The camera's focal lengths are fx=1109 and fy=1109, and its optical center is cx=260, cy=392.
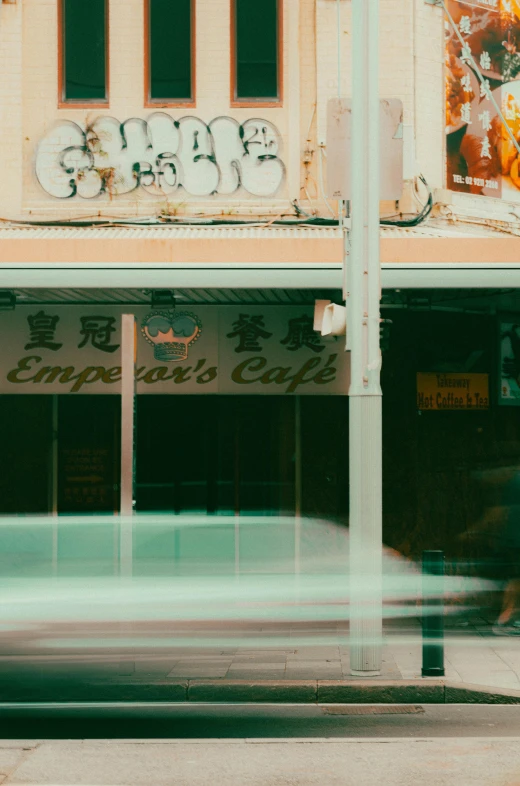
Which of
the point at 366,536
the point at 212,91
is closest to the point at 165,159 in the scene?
the point at 212,91

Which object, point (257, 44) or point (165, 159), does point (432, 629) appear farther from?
point (257, 44)

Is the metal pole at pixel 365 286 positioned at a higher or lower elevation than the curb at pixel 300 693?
higher

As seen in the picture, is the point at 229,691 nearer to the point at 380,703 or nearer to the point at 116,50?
the point at 380,703

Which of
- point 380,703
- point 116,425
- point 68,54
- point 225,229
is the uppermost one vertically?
point 68,54

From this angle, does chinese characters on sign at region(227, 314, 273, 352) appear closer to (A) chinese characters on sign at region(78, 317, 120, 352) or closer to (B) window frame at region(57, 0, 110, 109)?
(A) chinese characters on sign at region(78, 317, 120, 352)

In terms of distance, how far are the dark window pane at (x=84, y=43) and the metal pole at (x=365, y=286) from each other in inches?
190

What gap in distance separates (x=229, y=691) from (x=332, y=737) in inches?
54.7

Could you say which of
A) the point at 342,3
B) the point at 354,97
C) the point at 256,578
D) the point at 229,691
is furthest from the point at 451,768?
the point at 342,3

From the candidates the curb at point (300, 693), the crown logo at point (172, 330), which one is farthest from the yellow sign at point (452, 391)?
the curb at point (300, 693)

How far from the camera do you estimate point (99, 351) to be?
1316cm

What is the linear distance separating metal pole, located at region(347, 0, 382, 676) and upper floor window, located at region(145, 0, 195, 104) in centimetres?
423

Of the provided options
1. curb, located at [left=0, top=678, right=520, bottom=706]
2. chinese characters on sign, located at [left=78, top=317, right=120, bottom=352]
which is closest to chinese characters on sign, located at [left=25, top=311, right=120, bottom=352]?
chinese characters on sign, located at [left=78, top=317, right=120, bottom=352]

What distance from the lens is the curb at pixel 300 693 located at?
27.7 feet

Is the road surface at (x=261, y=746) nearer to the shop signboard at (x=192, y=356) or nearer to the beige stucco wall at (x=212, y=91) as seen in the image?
the shop signboard at (x=192, y=356)
